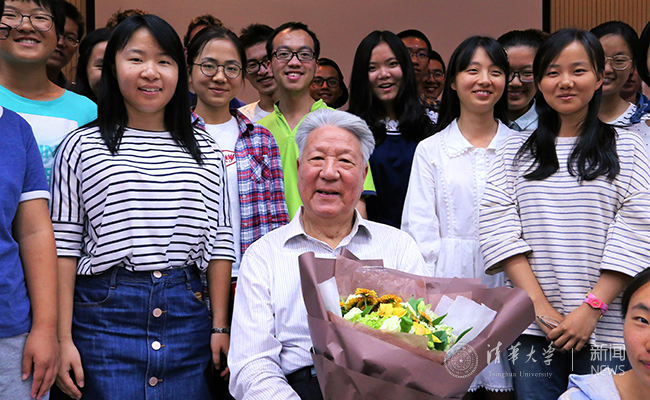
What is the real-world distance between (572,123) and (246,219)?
4.23 feet

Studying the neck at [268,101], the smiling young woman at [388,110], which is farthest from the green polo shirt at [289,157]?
the neck at [268,101]

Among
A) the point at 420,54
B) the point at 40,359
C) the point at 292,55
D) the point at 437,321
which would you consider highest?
the point at 420,54

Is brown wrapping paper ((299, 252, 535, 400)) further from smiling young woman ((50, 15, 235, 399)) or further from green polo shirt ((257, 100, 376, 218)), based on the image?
green polo shirt ((257, 100, 376, 218))

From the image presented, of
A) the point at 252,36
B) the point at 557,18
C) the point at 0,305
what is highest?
the point at 557,18

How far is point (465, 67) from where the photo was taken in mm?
2617

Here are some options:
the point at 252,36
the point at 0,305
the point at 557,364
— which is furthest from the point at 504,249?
the point at 252,36

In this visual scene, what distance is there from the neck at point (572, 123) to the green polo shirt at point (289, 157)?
2.76 ft

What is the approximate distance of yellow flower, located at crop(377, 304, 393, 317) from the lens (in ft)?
4.51

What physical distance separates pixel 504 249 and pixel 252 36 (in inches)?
84.0

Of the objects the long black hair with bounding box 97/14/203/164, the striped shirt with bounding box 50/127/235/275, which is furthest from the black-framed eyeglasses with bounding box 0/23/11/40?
the striped shirt with bounding box 50/127/235/275

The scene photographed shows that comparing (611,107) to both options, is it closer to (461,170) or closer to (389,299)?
(461,170)

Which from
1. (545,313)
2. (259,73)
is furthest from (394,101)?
(545,313)

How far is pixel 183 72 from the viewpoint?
212 centimetres

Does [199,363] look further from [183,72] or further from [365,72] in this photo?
[365,72]
